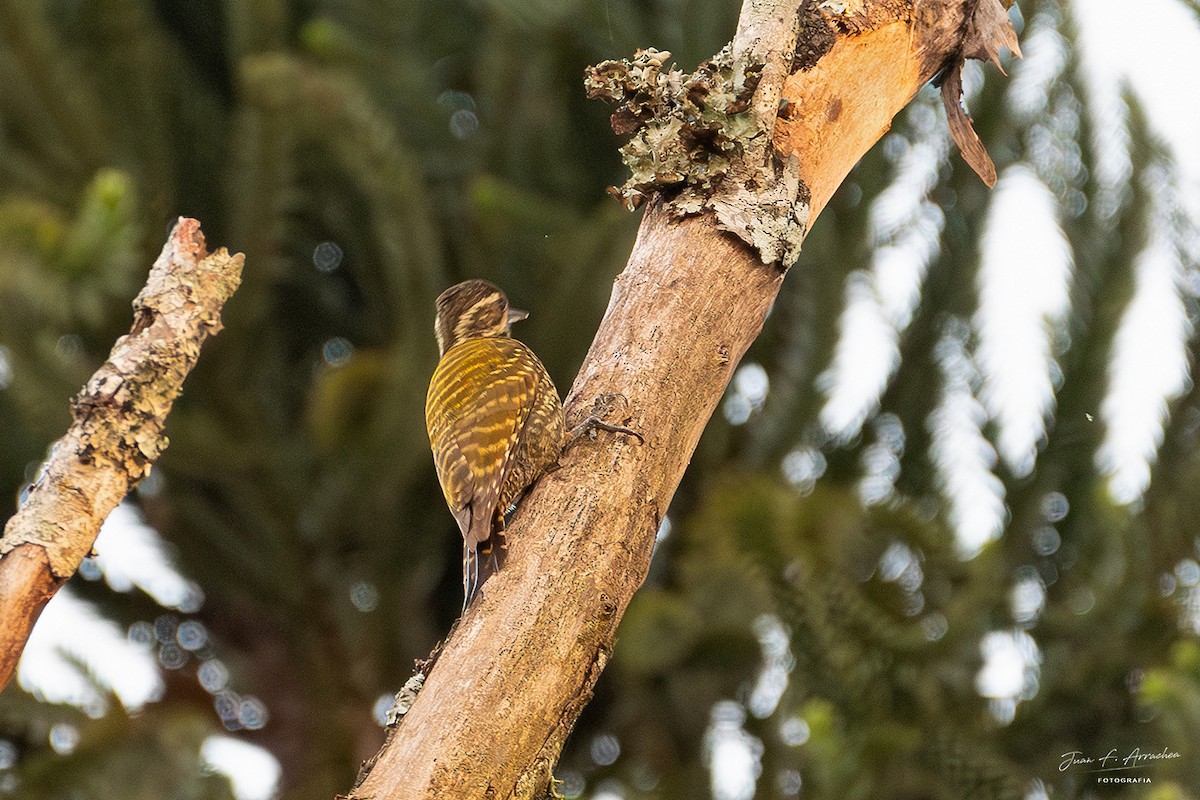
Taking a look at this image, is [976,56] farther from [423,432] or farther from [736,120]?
[423,432]

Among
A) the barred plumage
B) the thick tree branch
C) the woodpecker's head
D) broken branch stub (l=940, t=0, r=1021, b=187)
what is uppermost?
the woodpecker's head

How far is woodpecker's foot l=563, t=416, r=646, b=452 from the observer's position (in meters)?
1.47

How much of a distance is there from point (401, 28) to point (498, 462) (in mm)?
2155

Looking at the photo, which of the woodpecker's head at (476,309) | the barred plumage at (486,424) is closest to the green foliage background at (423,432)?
the woodpecker's head at (476,309)

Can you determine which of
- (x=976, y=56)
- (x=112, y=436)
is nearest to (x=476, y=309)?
(x=976, y=56)

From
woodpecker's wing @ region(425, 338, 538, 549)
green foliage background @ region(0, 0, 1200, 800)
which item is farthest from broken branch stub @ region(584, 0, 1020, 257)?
green foliage background @ region(0, 0, 1200, 800)

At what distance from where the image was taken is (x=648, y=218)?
5.49 ft

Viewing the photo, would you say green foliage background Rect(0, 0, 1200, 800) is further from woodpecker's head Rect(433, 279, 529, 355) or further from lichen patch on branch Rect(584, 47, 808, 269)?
lichen patch on branch Rect(584, 47, 808, 269)

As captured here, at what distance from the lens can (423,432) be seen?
327cm

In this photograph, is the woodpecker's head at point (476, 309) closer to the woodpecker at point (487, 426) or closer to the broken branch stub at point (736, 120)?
the woodpecker at point (487, 426)

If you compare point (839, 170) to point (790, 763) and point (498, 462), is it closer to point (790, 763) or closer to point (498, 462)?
point (498, 462)

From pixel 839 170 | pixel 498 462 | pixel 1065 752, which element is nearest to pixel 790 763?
pixel 1065 752

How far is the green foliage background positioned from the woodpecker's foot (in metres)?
1.11

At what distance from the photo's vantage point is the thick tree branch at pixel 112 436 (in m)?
1.23
